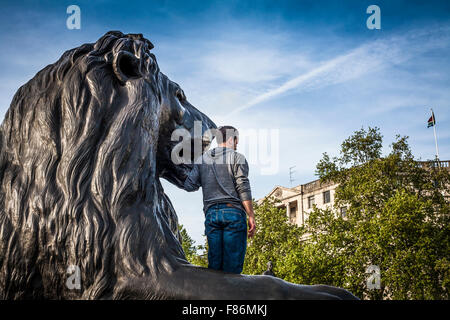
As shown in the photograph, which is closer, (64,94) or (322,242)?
(64,94)

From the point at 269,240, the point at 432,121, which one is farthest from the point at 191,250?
the point at 432,121

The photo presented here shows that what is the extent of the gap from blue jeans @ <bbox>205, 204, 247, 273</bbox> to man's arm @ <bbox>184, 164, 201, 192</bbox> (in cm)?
34

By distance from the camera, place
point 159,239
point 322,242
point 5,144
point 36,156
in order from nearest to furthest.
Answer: point 159,239
point 36,156
point 5,144
point 322,242

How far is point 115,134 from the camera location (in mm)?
3137

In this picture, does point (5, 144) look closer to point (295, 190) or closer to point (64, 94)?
point (64, 94)

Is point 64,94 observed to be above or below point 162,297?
above

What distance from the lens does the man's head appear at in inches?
178

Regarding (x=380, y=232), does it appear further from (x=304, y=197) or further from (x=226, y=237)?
(x=304, y=197)

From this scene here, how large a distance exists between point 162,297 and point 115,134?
1.15 meters

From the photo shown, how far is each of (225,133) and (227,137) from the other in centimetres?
5
